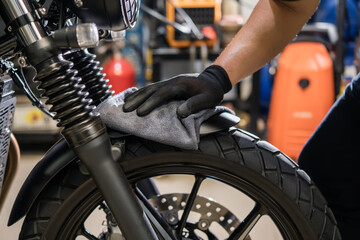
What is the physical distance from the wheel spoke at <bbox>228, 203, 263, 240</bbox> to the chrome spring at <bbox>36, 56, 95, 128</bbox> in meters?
0.32

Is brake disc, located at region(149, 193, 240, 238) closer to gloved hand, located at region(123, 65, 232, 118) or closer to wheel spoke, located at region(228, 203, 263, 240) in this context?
wheel spoke, located at region(228, 203, 263, 240)

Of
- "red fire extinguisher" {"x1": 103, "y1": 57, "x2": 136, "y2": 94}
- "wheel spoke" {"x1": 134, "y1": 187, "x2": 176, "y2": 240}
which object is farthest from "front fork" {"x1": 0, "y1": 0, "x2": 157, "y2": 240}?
"red fire extinguisher" {"x1": 103, "y1": 57, "x2": 136, "y2": 94}

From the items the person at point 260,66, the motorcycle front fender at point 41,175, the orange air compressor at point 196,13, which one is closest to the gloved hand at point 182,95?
the person at point 260,66

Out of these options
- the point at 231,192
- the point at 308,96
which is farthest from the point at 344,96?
the point at 308,96

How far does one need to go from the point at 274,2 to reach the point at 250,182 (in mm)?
334

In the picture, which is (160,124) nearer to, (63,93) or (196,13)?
(63,93)

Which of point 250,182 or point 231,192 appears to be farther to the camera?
point 231,192

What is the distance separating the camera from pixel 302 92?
227 cm

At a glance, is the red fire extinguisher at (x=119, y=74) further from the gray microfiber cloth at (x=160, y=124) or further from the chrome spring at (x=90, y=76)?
the gray microfiber cloth at (x=160, y=124)

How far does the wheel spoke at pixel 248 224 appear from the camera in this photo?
78cm

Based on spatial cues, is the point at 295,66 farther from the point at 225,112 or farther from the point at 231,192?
the point at 225,112

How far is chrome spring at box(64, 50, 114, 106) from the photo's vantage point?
0.84 m

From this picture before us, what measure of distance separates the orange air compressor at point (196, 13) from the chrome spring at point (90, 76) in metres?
1.98

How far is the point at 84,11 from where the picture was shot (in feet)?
2.41
